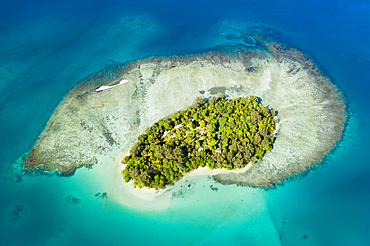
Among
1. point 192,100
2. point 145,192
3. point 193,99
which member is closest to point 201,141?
point 192,100

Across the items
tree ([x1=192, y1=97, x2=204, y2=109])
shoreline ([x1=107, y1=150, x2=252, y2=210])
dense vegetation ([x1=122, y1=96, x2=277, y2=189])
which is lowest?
shoreline ([x1=107, y1=150, x2=252, y2=210])

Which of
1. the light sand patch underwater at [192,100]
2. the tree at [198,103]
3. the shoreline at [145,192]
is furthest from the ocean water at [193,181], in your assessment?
the tree at [198,103]

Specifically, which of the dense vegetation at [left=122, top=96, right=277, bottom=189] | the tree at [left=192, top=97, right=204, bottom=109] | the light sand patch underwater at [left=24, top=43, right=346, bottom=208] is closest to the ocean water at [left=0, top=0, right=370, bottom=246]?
the light sand patch underwater at [left=24, top=43, right=346, bottom=208]

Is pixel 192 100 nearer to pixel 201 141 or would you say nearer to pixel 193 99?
pixel 193 99

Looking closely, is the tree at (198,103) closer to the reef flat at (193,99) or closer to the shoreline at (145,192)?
the reef flat at (193,99)

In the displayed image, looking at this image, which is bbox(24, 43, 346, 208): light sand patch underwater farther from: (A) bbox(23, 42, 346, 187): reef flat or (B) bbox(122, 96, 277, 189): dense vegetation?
(B) bbox(122, 96, 277, 189): dense vegetation

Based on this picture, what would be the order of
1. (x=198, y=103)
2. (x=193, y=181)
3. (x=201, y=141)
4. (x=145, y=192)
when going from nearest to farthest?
(x=145, y=192)
(x=193, y=181)
(x=201, y=141)
(x=198, y=103)
